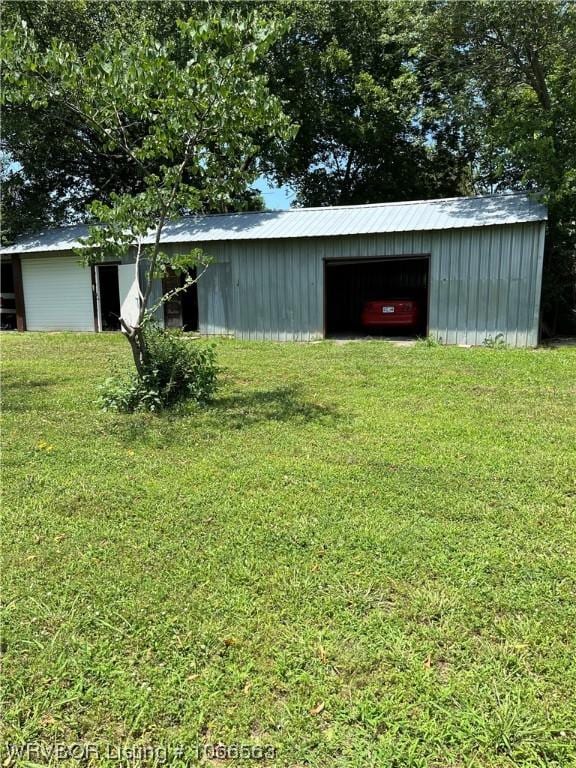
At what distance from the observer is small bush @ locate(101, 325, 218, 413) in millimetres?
5520

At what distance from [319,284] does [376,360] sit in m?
3.70

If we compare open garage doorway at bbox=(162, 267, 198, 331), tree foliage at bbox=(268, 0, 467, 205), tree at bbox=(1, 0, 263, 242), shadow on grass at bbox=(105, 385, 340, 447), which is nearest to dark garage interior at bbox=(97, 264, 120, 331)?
open garage doorway at bbox=(162, 267, 198, 331)

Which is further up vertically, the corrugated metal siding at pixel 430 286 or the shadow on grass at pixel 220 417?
the corrugated metal siding at pixel 430 286

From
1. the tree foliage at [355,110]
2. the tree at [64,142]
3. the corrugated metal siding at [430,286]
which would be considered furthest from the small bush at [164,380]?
the tree foliage at [355,110]

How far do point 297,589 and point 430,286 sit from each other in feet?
30.6

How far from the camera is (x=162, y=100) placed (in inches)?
191

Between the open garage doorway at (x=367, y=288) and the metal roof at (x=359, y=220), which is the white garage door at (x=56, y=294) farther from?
the open garage doorway at (x=367, y=288)

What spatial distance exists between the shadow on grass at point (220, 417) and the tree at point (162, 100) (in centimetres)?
79

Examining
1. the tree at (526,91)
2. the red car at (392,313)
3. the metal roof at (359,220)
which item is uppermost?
the tree at (526,91)

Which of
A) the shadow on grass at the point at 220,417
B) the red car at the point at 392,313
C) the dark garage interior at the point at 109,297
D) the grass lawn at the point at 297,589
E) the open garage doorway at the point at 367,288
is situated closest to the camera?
the grass lawn at the point at 297,589

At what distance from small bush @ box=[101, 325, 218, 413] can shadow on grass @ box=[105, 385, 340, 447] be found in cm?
19

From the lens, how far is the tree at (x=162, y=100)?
4633 millimetres

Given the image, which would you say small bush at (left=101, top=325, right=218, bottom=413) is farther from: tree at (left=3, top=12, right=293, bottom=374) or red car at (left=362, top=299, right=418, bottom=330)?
red car at (left=362, top=299, right=418, bottom=330)

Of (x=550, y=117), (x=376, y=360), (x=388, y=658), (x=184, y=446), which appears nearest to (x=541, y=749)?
(x=388, y=658)
